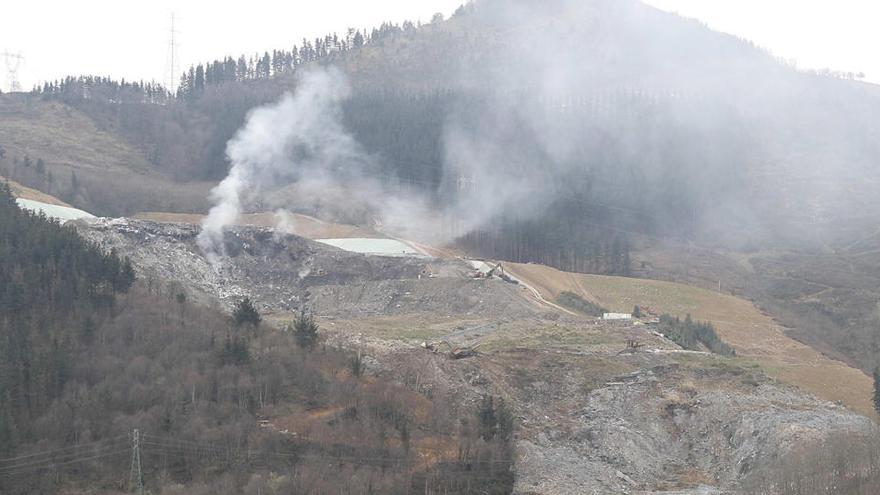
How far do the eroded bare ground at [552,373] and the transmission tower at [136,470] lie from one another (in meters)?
9.30

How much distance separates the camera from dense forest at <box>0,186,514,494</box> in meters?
45.6

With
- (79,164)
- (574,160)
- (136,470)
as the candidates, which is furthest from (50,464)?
(574,160)

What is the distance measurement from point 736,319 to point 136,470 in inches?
2553

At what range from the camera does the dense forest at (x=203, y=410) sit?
45.6 metres

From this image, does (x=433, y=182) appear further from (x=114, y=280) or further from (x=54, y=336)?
(x=54, y=336)

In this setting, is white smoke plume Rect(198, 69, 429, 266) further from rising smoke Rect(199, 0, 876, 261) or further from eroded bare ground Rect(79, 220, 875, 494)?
eroded bare ground Rect(79, 220, 875, 494)

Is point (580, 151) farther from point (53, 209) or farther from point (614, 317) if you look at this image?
point (53, 209)

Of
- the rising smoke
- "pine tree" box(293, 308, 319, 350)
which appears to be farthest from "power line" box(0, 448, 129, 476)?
the rising smoke

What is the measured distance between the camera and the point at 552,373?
6016 centimetres

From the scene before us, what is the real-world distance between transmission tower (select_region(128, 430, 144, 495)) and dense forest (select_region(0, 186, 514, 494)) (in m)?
0.23

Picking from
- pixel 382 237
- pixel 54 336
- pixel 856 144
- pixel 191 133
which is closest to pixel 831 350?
pixel 382 237

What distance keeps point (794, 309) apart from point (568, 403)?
58.3 metres

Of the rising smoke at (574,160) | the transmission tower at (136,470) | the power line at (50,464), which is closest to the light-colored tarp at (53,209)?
the rising smoke at (574,160)

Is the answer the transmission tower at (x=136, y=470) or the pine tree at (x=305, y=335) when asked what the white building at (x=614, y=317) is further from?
the transmission tower at (x=136, y=470)
